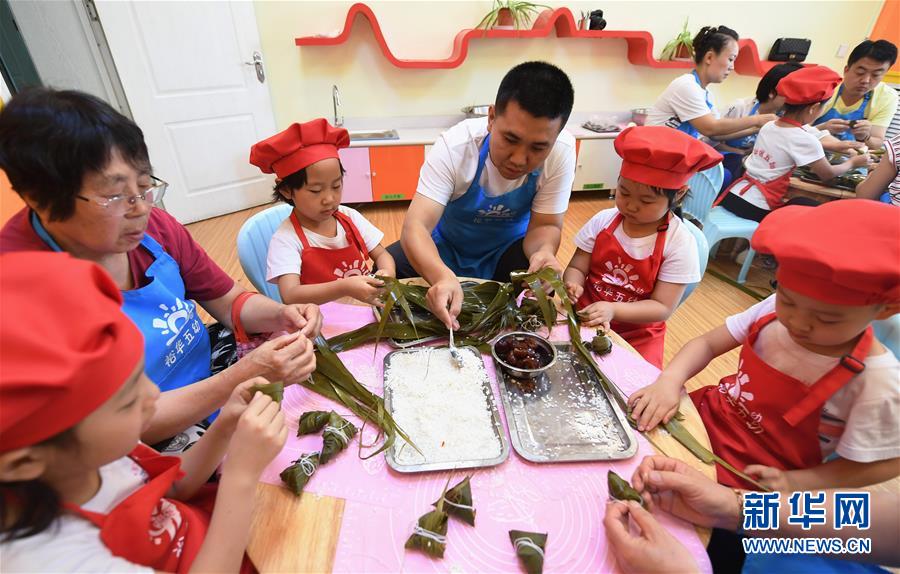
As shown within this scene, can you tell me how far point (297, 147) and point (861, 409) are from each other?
1801mm

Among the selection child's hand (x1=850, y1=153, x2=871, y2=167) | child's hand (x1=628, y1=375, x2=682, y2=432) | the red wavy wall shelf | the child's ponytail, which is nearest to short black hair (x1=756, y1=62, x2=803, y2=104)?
child's hand (x1=850, y1=153, x2=871, y2=167)

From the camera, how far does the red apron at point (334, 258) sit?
69.5 inches

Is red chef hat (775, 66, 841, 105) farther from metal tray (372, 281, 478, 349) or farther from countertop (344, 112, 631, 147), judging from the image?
metal tray (372, 281, 478, 349)

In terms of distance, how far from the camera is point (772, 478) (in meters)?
1.02

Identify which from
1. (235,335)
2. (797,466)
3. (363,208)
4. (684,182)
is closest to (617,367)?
(797,466)

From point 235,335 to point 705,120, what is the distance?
12.5ft

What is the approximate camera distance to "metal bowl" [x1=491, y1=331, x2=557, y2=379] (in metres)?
1.20

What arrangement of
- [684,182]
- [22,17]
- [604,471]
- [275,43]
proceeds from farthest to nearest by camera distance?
[275,43] < [22,17] < [684,182] < [604,471]

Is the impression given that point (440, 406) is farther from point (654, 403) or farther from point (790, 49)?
point (790, 49)

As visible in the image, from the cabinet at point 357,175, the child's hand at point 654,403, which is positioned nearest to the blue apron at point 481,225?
the child's hand at point 654,403

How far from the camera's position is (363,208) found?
15.7ft

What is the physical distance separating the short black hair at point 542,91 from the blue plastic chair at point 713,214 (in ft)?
7.15

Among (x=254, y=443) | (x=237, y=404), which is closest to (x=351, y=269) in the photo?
(x=237, y=404)

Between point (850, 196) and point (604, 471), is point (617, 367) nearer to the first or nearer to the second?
point (604, 471)
